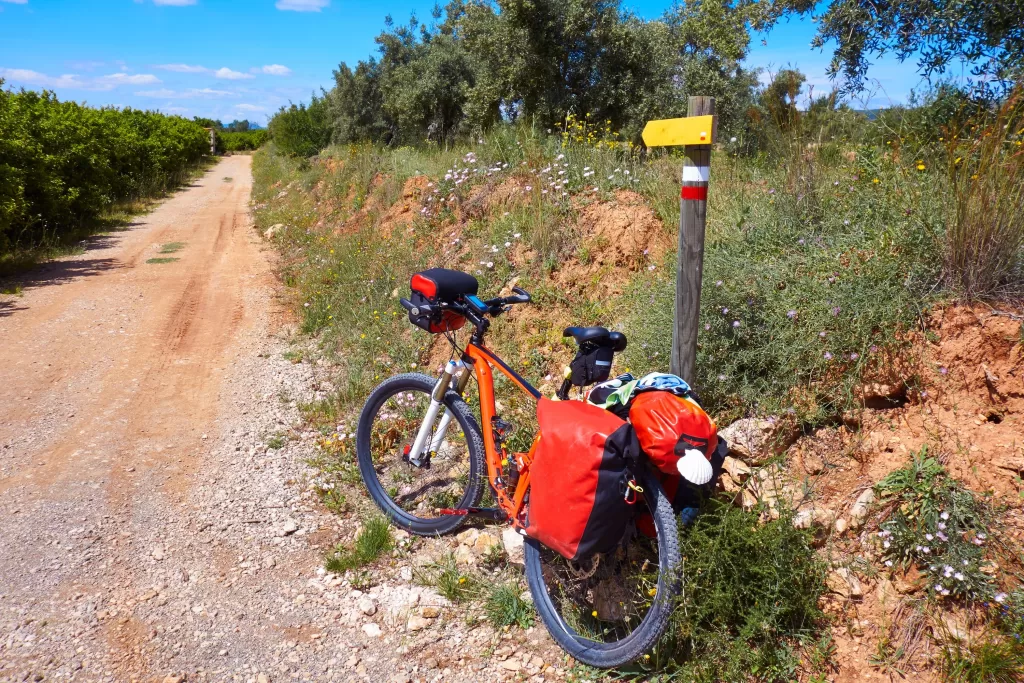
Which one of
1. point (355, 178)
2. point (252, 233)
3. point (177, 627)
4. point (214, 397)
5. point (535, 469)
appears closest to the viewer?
point (535, 469)

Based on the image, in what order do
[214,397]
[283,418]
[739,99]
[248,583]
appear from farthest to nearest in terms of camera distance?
[739,99], [214,397], [283,418], [248,583]

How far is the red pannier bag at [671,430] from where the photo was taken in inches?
94.2

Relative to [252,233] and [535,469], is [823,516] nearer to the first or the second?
[535,469]

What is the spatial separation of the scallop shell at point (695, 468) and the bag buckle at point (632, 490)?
17 cm

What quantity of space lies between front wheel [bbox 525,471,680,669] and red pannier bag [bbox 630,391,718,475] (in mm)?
118

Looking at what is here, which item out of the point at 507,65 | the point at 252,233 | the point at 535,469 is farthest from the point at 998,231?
the point at 252,233

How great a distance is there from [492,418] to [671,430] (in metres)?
1.09

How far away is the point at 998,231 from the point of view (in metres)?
3.13

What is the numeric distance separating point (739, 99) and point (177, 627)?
39.8 feet

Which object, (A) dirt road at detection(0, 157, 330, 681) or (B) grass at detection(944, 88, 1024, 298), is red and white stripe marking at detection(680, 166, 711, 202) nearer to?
(B) grass at detection(944, 88, 1024, 298)

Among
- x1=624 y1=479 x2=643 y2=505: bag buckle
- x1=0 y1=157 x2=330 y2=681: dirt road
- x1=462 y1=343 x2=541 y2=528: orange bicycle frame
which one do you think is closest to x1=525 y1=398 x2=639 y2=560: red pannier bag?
x1=624 y1=479 x2=643 y2=505: bag buckle

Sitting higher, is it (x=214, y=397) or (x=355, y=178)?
(x=355, y=178)

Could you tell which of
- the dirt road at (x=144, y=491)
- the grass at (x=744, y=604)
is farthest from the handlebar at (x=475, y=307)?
the dirt road at (x=144, y=491)

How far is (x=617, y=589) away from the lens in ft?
9.48
